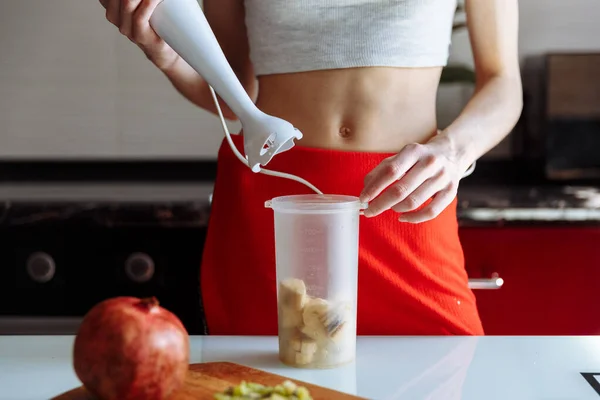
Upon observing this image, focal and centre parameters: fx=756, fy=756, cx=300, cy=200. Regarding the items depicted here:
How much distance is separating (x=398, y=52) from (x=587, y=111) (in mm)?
965

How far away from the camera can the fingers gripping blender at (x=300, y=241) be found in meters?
0.73

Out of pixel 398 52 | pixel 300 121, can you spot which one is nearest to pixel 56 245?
pixel 300 121

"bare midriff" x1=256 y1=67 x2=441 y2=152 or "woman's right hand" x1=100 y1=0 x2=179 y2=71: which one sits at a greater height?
"woman's right hand" x1=100 y1=0 x2=179 y2=71

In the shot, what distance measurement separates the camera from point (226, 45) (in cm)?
120

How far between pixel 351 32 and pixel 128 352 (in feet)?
1.97

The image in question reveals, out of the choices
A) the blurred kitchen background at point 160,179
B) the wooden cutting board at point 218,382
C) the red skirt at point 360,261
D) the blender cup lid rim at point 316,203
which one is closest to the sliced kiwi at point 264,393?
the wooden cutting board at point 218,382

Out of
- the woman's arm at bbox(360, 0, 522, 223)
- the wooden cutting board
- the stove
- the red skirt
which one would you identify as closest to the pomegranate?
the wooden cutting board

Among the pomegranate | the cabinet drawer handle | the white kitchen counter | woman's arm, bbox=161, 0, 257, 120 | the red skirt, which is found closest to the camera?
the pomegranate

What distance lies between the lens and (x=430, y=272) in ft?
3.25

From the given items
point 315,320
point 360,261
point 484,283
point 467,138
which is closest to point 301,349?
point 315,320

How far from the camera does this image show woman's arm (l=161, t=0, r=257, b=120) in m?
1.14

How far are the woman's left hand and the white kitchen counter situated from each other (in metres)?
0.15

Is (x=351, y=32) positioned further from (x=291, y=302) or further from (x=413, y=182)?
(x=291, y=302)

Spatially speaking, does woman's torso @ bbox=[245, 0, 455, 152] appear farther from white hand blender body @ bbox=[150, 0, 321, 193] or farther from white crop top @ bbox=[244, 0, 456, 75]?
white hand blender body @ bbox=[150, 0, 321, 193]
